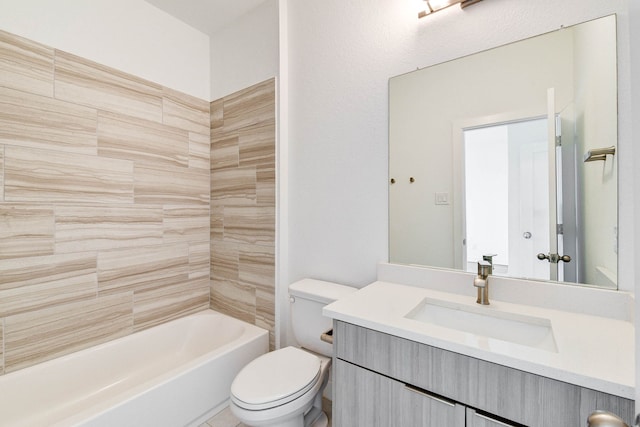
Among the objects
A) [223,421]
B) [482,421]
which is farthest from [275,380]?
[482,421]

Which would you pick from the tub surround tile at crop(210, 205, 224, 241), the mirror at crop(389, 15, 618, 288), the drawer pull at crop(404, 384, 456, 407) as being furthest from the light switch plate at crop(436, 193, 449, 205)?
the tub surround tile at crop(210, 205, 224, 241)

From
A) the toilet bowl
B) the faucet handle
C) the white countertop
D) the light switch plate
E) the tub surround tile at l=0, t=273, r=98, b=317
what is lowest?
the toilet bowl

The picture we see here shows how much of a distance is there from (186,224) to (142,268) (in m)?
0.44

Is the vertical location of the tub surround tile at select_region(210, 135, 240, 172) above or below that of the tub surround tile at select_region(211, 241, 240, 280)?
above

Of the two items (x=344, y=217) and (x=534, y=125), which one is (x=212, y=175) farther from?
(x=534, y=125)

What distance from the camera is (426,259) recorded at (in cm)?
145

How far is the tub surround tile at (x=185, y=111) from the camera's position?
2143 millimetres

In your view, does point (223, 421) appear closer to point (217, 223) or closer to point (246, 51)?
point (217, 223)

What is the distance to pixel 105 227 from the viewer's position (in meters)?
1.83

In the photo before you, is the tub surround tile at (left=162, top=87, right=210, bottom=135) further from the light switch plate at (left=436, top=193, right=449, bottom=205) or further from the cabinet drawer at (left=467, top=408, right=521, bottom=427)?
the cabinet drawer at (left=467, top=408, right=521, bottom=427)

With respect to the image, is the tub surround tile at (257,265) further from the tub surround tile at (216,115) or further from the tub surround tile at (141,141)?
the tub surround tile at (216,115)

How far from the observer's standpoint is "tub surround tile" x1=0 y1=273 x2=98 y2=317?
1.50 metres

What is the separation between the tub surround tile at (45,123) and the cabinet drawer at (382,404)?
1.92 m

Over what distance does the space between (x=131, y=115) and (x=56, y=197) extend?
0.69m
